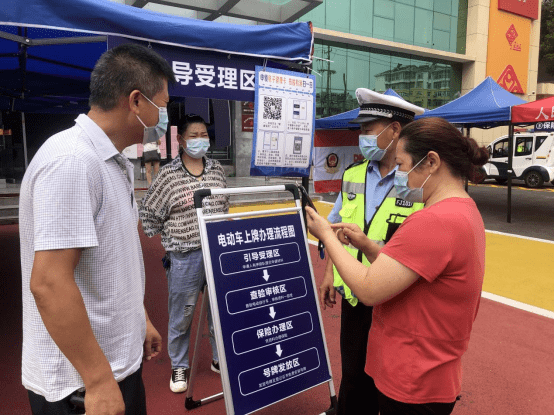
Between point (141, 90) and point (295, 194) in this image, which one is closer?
point (141, 90)

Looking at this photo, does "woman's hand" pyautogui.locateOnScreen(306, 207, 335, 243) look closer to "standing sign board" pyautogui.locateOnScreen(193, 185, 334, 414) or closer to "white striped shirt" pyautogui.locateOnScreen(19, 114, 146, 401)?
"standing sign board" pyautogui.locateOnScreen(193, 185, 334, 414)

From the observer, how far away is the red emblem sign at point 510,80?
83.0 feet

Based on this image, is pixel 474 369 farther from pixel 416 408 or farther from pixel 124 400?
pixel 124 400

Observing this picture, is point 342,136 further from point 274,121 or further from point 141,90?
point 141,90

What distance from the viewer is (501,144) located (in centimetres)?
1920

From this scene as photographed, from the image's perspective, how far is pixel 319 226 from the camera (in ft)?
5.94

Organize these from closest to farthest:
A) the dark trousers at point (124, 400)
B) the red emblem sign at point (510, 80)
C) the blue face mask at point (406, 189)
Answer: the dark trousers at point (124, 400), the blue face mask at point (406, 189), the red emblem sign at point (510, 80)

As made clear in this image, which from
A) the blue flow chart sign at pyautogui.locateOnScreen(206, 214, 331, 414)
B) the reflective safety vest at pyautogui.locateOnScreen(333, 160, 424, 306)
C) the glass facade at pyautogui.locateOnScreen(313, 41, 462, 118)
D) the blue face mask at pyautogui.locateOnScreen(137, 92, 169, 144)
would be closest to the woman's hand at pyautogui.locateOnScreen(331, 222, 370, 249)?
the reflective safety vest at pyautogui.locateOnScreen(333, 160, 424, 306)

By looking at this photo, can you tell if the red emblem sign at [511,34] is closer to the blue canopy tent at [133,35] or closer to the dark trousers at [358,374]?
the blue canopy tent at [133,35]

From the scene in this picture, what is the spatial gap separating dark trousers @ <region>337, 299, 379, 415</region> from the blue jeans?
111 centimetres

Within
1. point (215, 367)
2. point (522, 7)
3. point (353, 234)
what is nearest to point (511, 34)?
point (522, 7)

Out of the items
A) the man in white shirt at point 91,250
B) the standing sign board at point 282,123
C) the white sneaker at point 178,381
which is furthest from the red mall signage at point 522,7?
the man in white shirt at point 91,250

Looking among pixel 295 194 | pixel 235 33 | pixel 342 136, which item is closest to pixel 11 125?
pixel 342 136

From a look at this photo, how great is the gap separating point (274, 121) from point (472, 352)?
2570mm
